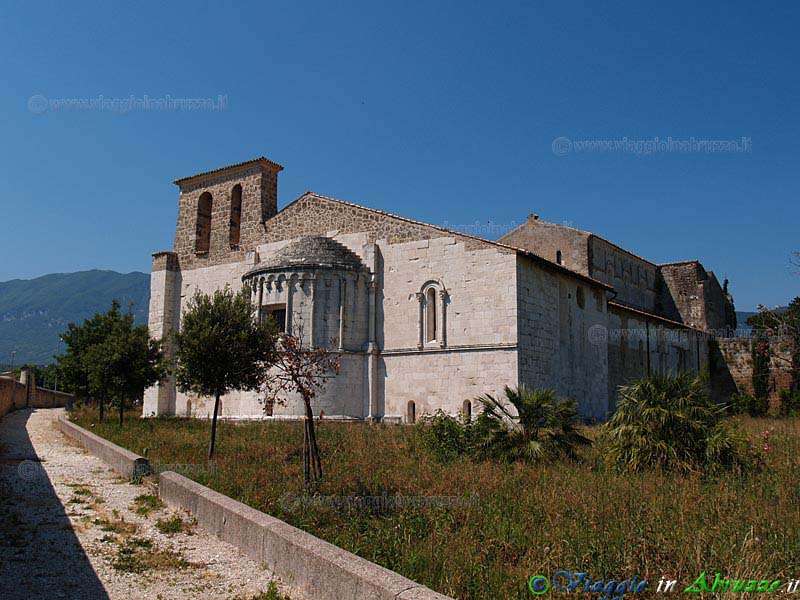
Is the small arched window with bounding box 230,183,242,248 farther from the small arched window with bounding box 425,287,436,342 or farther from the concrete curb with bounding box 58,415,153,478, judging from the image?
the concrete curb with bounding box 58,415,153,478

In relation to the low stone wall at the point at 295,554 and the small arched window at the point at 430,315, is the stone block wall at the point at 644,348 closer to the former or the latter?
the small arched window at the point at 430,315

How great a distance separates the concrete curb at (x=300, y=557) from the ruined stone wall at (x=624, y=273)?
87.3 feet

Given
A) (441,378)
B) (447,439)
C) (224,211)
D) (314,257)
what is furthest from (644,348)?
(224,211)

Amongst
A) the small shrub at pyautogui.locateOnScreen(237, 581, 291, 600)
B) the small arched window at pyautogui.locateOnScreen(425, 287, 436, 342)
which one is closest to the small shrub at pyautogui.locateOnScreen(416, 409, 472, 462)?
the small shrub at pyautogui.locateOnScreen(237, 581, 291, 600)

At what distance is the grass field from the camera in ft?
17.5

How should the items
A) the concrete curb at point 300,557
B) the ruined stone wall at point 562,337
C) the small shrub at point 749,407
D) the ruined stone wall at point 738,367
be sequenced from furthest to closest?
the ruined stone wall at point 738,367, the small shrub at point 749,407, the ruined stone wall at point 562,337, the concrete curb at point 300,557

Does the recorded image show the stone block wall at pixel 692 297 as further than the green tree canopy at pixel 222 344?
Yes

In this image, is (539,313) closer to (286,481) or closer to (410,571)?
(286,481)

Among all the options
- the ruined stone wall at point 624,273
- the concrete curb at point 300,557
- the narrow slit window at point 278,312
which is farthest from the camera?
the ruined stone wall at point 624,273

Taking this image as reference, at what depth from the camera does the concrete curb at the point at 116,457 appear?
11891 mm

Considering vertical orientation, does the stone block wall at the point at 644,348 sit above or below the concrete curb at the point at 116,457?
above

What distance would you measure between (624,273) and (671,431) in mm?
26955

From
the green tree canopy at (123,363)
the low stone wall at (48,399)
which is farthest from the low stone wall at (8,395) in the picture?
the green tree canopy at (123,363)

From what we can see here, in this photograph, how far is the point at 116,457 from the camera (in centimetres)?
1323
